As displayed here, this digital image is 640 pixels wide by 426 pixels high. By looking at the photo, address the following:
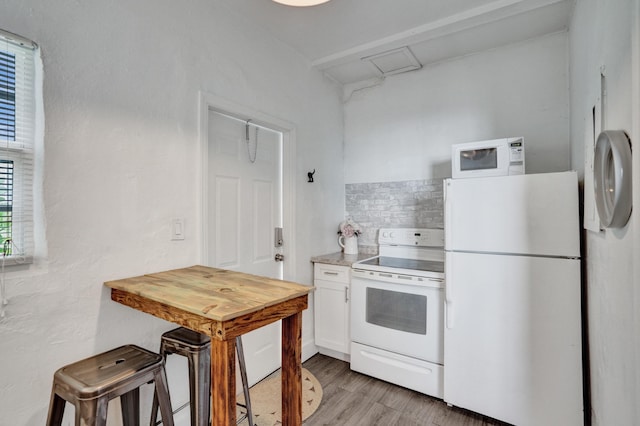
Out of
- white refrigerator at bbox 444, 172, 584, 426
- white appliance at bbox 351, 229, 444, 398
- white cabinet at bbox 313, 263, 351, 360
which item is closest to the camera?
white refrigerator at bbox 444, 172, 584, 426

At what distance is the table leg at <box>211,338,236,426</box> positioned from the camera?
1018 millimetres

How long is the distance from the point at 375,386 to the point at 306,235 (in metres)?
1.39

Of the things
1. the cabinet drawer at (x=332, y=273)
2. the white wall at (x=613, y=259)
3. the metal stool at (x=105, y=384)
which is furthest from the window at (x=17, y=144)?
the white wall at (x=613, y=259)

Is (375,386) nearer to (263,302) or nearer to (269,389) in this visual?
(269,389)

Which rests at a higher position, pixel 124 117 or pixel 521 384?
pixel 124 117

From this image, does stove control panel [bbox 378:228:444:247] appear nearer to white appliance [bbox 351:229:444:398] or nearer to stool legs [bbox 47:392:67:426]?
white appliance [bbox 351:229:444:398]

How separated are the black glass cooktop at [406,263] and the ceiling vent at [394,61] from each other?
190 centimetres

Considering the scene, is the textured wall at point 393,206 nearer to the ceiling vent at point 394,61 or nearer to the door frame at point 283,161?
the door frame at point 283,161

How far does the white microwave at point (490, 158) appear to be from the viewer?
214cm

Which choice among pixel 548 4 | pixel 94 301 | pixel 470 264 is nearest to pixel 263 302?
pixel 94 301

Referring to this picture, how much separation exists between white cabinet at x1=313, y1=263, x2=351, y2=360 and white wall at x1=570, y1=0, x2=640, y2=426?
1.64m

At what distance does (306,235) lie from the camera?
9.41 ft

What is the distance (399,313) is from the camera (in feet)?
7.73

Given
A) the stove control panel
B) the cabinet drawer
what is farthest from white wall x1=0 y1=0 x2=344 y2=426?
the stove control panel
